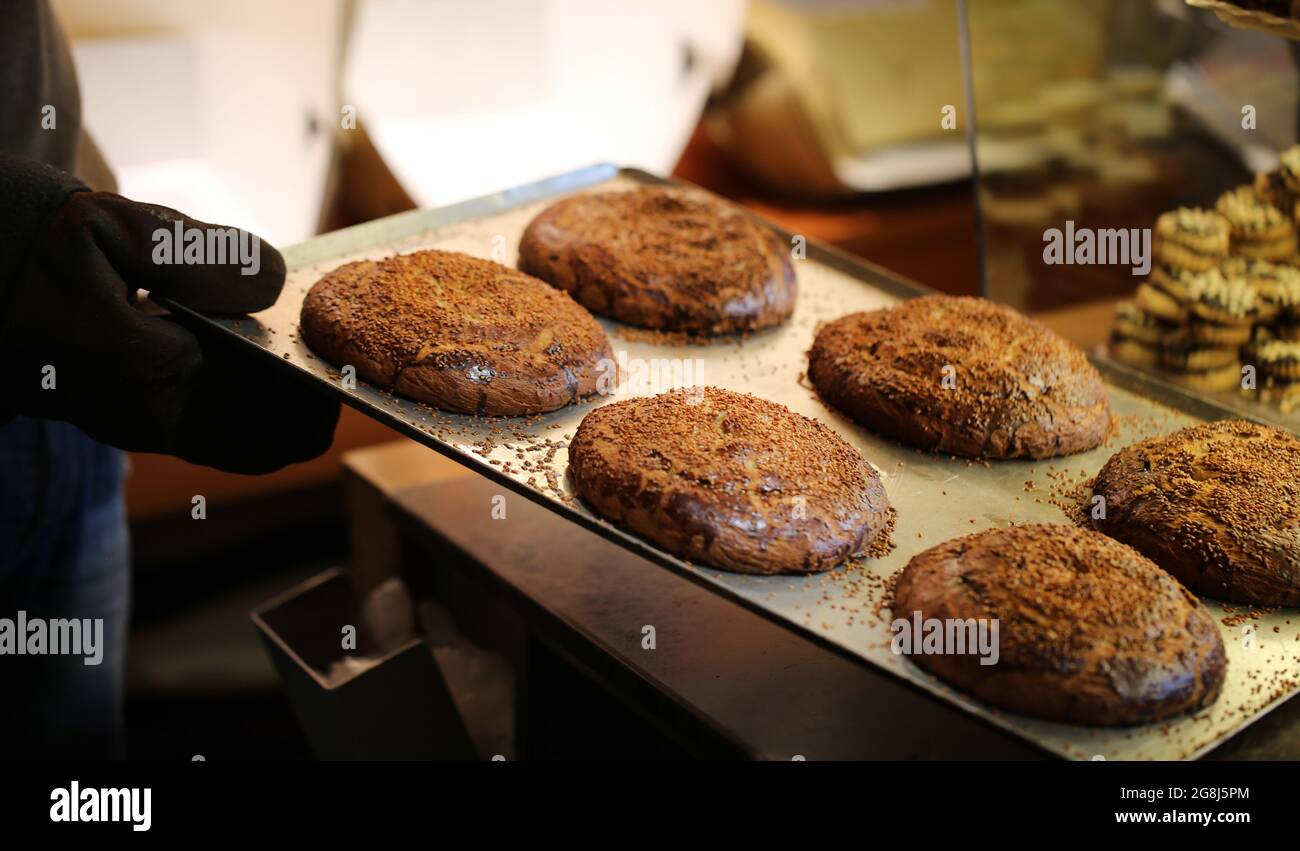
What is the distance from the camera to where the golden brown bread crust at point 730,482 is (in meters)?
1.41

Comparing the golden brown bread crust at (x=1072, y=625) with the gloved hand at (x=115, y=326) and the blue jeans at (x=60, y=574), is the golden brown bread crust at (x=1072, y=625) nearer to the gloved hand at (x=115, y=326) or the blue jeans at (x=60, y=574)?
the gloved hand at (x=115, y=326)

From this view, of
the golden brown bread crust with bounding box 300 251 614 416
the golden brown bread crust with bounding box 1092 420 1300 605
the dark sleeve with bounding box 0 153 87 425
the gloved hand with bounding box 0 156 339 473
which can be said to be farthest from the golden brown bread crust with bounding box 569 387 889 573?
the dark sleeve with bounding box 0 153 87 425

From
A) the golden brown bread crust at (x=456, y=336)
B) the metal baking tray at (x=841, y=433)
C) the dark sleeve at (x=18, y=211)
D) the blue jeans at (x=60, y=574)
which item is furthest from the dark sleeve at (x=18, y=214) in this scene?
the blue jeans at (x=60, y=574)

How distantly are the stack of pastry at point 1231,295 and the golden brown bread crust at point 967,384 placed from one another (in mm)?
343

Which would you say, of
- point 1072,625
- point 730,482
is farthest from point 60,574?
point 1072,625

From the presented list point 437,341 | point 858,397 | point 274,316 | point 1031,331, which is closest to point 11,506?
point 274,316

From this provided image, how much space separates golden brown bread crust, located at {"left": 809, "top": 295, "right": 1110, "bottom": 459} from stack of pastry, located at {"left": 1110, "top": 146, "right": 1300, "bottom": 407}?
343mm

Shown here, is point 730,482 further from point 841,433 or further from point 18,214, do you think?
point 18,214

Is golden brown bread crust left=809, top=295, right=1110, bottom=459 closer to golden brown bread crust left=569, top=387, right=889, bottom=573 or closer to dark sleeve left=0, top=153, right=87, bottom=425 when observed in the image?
golden brown bread crust left=569, top=387, right=889, bottom=573

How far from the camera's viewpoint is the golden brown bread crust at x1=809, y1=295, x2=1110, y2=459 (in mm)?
1742

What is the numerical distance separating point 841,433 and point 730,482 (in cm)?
38
